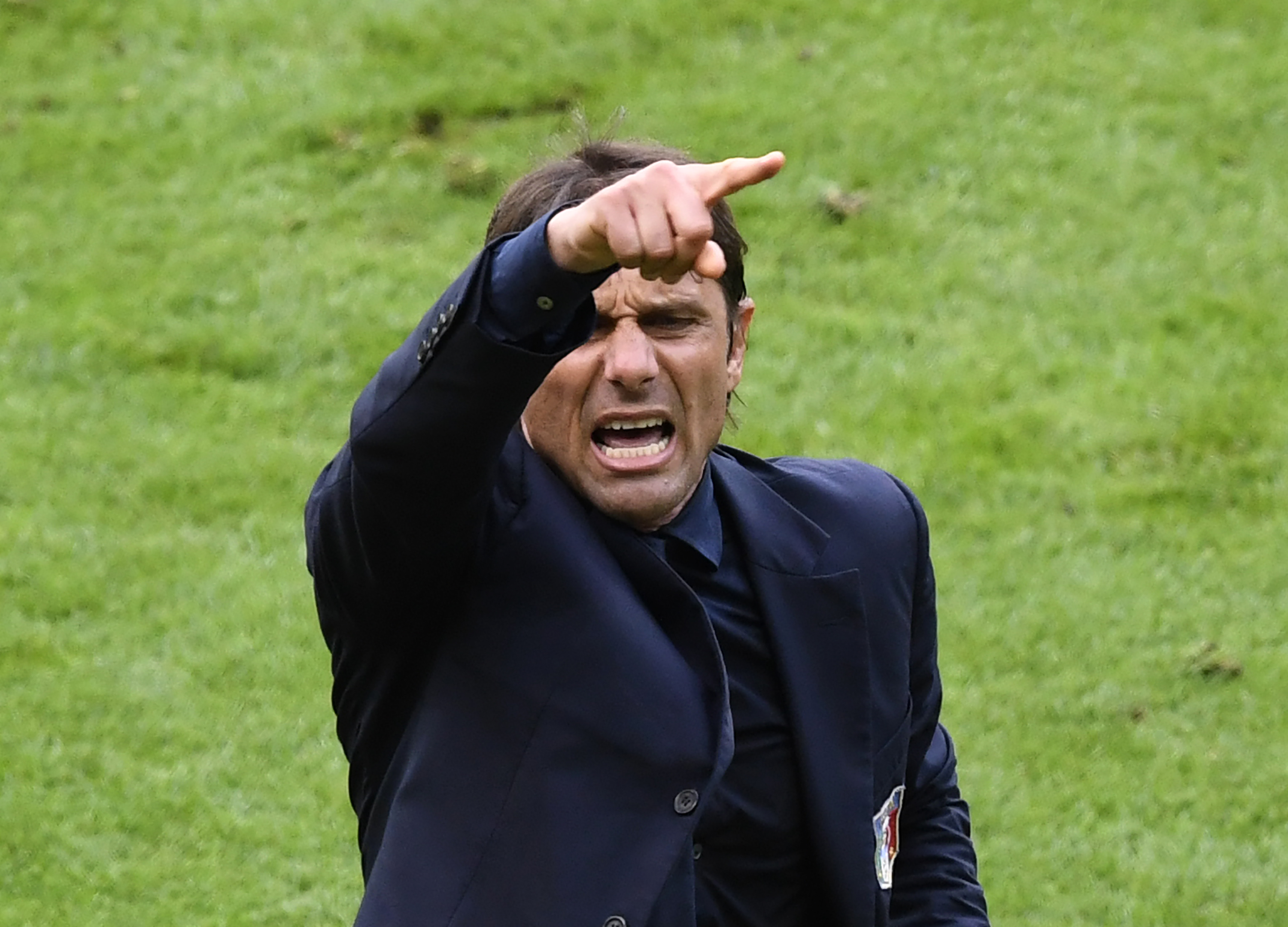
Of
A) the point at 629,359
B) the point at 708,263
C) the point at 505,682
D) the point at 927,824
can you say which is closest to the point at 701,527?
the point at 629,359

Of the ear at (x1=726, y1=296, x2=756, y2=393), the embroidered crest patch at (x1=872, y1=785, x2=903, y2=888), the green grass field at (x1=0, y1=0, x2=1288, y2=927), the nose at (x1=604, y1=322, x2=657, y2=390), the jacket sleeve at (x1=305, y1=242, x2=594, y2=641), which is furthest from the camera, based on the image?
the green grass field at (x1=0, y1=0, x2=1288, y2=927)

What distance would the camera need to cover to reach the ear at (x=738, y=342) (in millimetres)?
2752

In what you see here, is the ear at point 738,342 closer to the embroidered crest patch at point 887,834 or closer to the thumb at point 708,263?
the embroidered crest patch at point 887,834

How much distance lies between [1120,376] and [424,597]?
444 cm

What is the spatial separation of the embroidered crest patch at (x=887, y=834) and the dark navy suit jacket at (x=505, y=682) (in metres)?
0.07

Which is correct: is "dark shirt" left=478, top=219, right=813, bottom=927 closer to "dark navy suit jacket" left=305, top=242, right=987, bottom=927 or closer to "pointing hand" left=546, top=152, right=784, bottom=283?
"dark navy suit jacket" left=305, top=242, right=987, bottom=927

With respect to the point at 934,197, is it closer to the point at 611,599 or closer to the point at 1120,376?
the point at 1120,376

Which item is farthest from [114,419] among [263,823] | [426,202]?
[263,823]

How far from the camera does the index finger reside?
6.18 feet

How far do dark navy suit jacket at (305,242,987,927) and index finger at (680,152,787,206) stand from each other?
238 mm

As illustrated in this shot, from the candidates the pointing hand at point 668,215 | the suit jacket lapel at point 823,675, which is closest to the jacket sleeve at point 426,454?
the pointing hand at point 668,215

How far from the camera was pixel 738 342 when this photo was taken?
9.25 feet

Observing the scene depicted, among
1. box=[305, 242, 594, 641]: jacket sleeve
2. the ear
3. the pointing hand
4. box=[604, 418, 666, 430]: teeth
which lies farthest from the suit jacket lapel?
the pointing hand

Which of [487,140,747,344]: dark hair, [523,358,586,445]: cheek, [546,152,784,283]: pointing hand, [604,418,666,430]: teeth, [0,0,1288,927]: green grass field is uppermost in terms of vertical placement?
[546,152,784,283]: pointing hand
